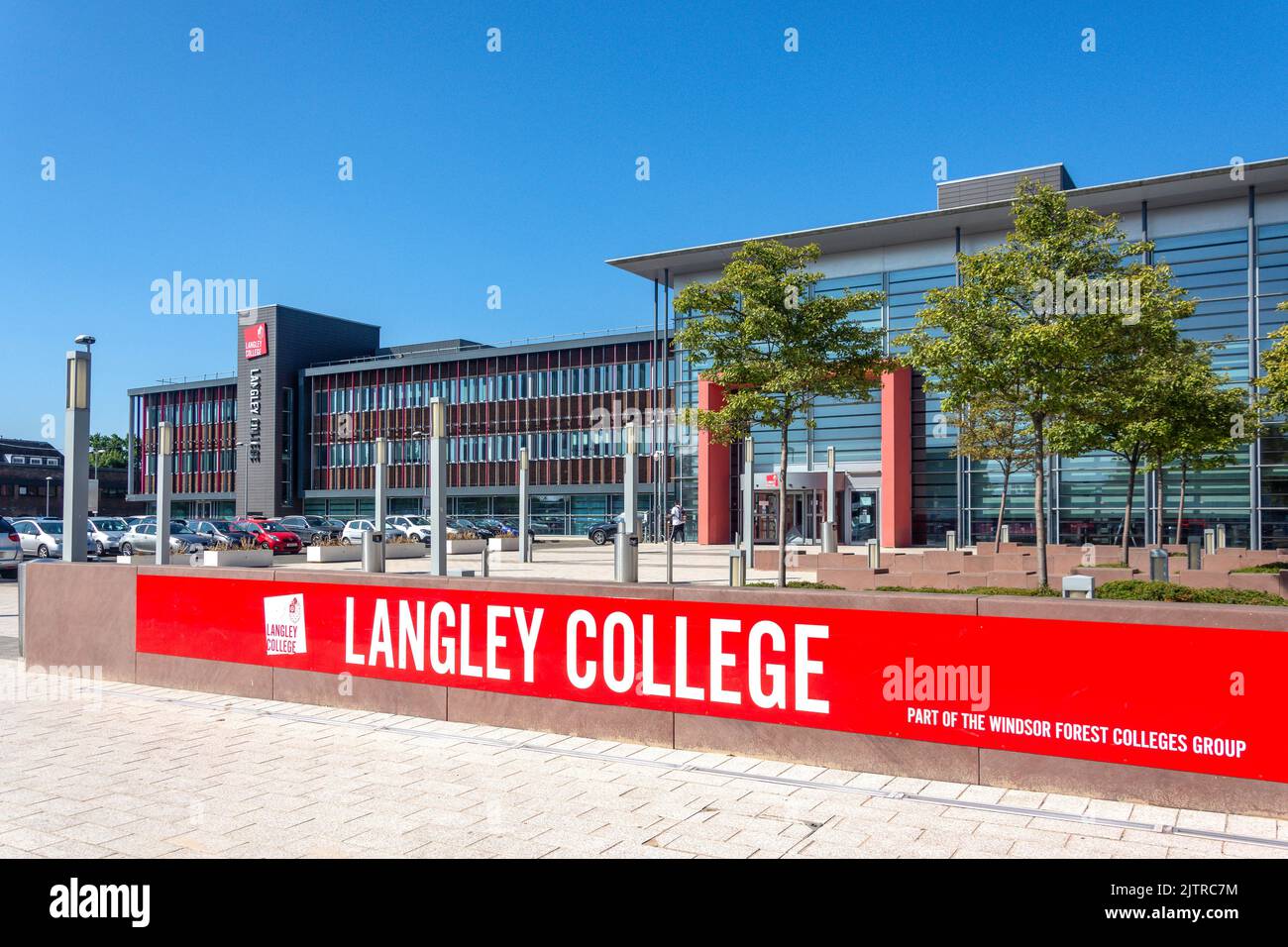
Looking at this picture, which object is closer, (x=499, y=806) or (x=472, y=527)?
(x=499, y=806)

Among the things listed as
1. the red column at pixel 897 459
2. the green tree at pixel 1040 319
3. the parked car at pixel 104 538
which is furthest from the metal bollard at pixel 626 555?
the parked car at pixel 104 538

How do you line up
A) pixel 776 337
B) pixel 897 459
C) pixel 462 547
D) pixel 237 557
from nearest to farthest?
pixel 776 337 < pixel 237 557 < pixel 462 547 < pixel 897 459

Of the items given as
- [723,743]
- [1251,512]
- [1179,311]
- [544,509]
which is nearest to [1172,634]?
[723,743]

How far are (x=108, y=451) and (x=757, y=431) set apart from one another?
11259cm

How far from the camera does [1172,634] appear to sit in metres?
5.75

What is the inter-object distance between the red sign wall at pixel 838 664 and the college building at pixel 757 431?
13.5m

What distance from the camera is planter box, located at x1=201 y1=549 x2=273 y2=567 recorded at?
29.6 m

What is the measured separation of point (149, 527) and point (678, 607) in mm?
36574

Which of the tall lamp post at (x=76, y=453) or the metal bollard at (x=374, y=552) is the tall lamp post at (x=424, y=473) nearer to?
the metal bollard at (x=374, y=552)

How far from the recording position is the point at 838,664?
6734 mm

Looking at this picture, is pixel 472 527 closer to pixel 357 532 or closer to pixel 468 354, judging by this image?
pixel 357 532

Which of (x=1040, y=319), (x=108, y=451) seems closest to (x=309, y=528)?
(x=1040, y=319)

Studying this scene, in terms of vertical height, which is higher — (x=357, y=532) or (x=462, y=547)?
(x=357, y=532)

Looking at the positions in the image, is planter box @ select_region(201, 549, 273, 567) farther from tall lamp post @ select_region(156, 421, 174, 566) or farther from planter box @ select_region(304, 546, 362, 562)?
tall lamp post @ select_region(156, 421, 174, 566)
